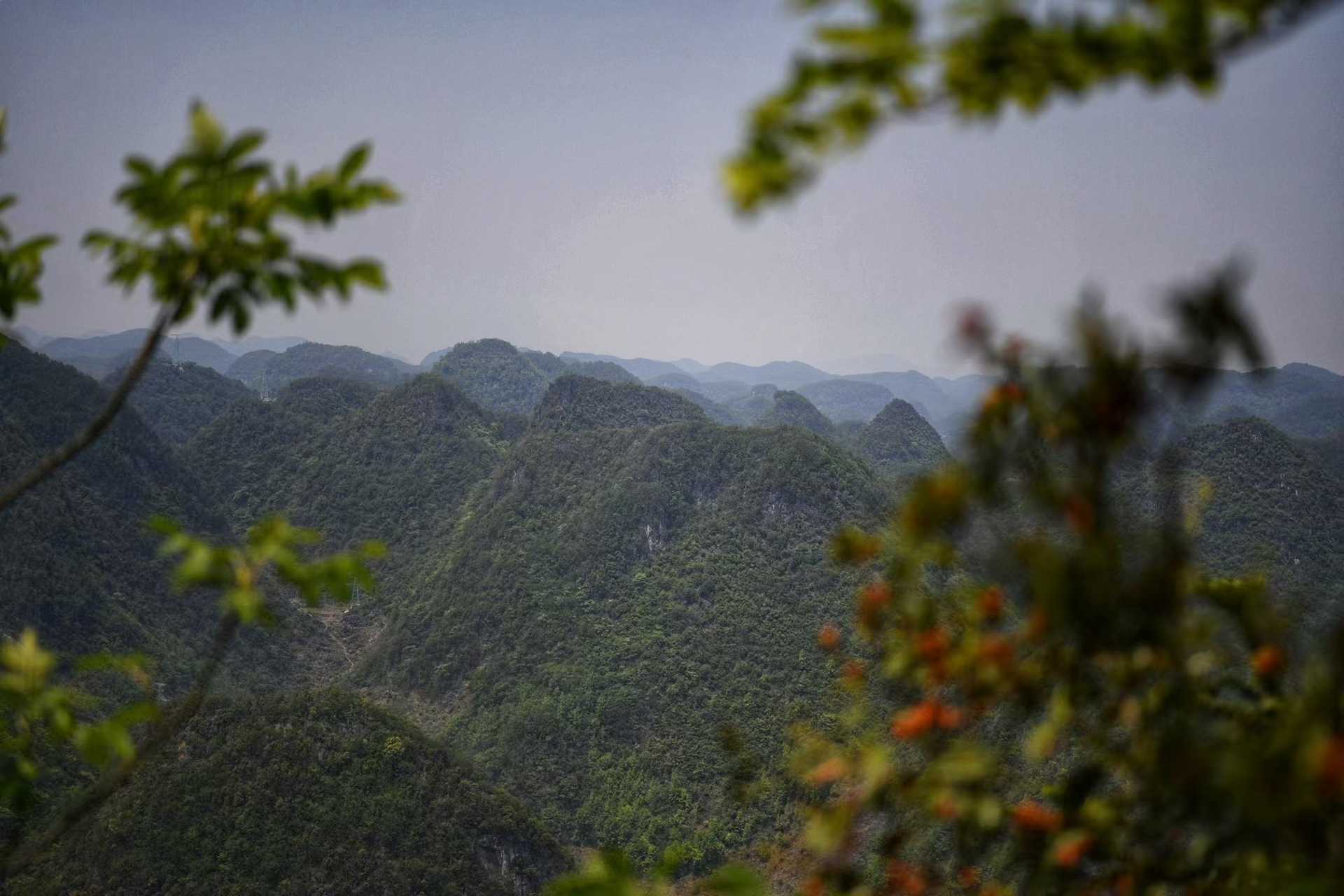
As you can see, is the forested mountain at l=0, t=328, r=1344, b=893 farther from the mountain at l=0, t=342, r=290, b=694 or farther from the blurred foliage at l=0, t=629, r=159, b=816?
the blurred foliage at l=0, t=629, r=159, b=816

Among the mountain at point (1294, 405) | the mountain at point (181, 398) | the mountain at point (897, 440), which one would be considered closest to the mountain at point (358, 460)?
the mountain at point (181, 398)

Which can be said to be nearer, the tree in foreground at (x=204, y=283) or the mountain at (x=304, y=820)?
the tree in foreground at (x=204, y=283)

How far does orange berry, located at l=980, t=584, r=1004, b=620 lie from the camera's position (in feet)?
5.33

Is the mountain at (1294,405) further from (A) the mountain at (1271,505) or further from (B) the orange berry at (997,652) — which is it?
(B) the orange berry at (997,652)

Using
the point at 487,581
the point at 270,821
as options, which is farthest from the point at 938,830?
the point at 487,581

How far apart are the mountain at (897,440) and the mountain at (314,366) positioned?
76595 millimetres

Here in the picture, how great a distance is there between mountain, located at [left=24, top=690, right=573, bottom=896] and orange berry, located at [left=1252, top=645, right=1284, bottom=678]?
781 inches

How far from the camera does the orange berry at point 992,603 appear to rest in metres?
1.62

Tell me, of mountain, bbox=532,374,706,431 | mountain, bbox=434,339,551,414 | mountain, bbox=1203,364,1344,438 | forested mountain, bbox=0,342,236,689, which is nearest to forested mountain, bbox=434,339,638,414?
mountain, bbox=434,339,551,414

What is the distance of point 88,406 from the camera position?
149 ft

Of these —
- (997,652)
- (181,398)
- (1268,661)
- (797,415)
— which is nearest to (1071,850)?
(997,652)

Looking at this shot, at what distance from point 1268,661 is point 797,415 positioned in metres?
91.4

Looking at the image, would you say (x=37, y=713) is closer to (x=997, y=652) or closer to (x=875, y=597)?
(x=875, y=597)

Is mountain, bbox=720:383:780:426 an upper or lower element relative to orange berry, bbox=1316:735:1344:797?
upper
